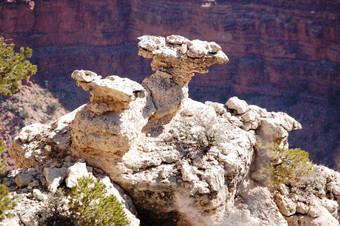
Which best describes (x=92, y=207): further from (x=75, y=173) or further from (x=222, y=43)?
(x=222, y=43)

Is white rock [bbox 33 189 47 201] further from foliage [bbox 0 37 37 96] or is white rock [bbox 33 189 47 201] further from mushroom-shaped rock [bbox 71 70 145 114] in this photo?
foliage [bbox 0 37 37 96]

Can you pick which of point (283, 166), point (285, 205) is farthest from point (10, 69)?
point (285, 205)

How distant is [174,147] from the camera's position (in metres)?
14.1

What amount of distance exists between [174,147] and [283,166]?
4.58m

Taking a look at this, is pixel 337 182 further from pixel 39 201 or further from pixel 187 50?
pixel 39 201

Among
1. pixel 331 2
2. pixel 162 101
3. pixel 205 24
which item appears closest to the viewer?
pixel 162 101

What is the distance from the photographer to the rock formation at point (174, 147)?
12.6m

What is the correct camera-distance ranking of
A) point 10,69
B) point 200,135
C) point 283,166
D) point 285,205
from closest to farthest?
point 10,69
point 200,135
point 285,205
point 283,166

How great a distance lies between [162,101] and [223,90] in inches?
1480

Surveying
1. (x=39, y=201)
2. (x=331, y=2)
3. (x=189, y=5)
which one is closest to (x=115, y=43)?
(x=189, y=5)

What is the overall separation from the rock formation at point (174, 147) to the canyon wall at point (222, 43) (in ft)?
91.1

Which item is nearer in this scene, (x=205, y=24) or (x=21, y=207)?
(x=21, y=207)

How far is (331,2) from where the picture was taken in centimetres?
4547

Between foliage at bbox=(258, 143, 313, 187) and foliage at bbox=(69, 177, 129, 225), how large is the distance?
22.9 feet
